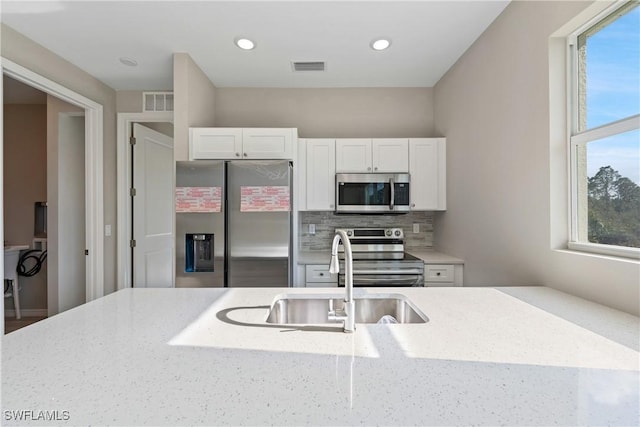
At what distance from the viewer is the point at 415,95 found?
3.38 metres

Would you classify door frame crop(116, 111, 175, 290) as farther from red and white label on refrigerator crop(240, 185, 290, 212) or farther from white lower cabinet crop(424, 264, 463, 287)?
white lower cabinet crop(424, 264, 463, 287)

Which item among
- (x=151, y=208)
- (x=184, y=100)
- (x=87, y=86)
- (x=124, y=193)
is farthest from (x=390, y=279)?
(x=87, y=86)

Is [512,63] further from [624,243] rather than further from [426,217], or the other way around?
[426,217]

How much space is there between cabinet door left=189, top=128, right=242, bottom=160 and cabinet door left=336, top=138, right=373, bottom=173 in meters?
0.96

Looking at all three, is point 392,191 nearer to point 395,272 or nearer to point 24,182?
point 395,272

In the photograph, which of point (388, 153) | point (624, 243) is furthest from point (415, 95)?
point (624, 243)

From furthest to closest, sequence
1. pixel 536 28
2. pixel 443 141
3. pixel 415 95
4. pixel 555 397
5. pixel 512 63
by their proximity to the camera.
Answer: pixel 415 95 < pixel 443 141 < pixel 512 63 < pixel 536 28 < pixel 555 397

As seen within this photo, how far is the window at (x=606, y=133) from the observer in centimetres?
129

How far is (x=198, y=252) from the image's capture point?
2562 mm

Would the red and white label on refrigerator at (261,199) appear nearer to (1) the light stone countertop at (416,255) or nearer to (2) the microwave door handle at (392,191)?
(1) the light stone countertop at (416,255)

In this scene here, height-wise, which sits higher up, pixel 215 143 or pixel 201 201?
pixel 215 143

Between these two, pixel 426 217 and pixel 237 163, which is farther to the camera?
pixel 426 217

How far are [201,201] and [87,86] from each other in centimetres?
176

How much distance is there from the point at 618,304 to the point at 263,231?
213cm
